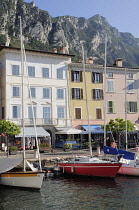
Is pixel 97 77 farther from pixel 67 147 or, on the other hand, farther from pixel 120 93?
pixel 67 147

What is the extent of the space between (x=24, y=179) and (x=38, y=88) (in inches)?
917

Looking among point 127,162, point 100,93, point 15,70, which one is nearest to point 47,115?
point 15,70

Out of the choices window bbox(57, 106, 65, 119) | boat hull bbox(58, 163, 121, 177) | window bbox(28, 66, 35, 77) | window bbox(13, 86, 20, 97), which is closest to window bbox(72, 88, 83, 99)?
window bbox(57, 106, 65, 119)

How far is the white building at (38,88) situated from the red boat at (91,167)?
1572 centimetres

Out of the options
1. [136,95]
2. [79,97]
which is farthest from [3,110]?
[136,95]

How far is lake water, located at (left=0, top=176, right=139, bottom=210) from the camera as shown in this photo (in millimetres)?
15477

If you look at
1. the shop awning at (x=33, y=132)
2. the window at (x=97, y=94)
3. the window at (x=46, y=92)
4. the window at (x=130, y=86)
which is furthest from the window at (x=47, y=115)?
the window at (x=130, y=86)

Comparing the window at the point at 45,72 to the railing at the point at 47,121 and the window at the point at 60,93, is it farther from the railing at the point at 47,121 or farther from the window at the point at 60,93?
the railing at the point at 47,121

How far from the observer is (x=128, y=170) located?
2403cm

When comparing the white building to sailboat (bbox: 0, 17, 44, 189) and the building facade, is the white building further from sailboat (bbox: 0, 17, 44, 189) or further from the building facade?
sailboat (bbox: 0, 17, 44, 189)

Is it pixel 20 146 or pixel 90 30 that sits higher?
pixel 90 30

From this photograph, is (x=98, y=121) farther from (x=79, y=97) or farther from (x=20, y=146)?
(x=20, y=146)

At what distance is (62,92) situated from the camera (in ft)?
→ 140

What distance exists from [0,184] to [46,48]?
115 m
